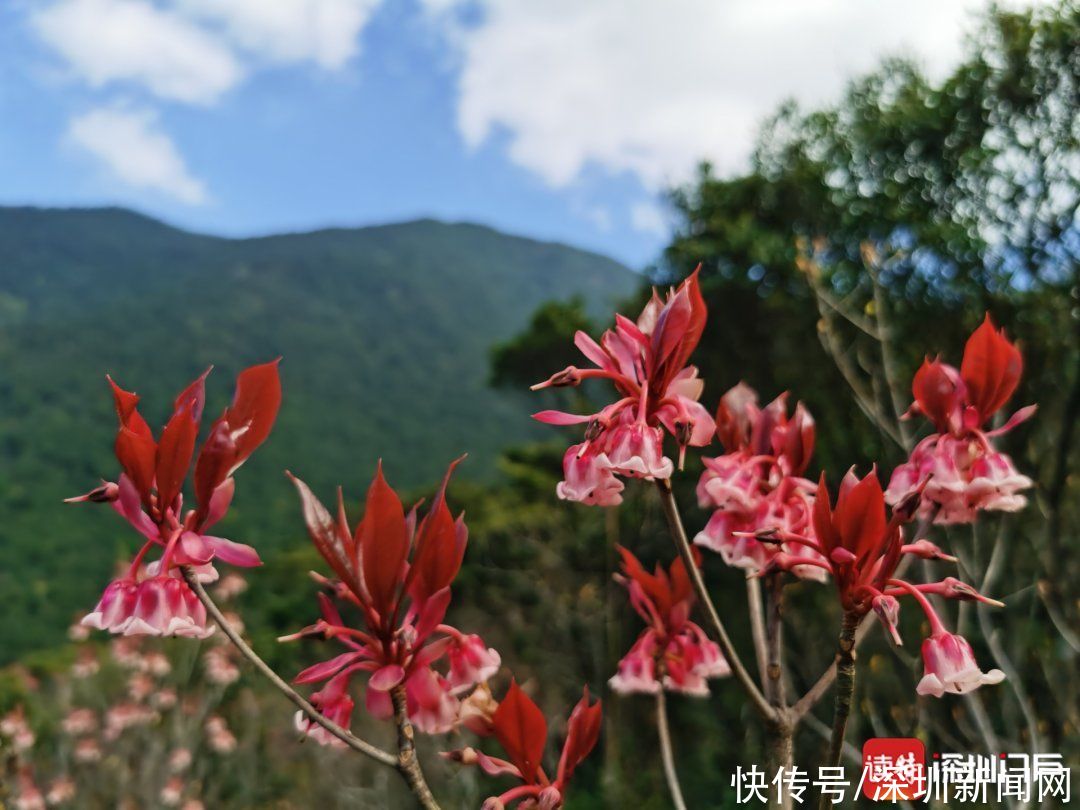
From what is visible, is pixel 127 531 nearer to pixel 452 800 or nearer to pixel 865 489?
pixel 452 800

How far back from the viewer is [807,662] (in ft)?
17.7

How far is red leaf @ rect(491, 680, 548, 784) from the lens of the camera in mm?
843

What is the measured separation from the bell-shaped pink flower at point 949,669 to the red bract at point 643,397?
31 cm

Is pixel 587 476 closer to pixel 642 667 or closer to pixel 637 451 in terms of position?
pixel 637 451

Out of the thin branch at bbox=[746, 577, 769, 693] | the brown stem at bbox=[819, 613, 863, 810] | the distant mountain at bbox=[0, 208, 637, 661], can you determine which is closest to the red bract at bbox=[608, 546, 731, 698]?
the thin branch at bbox=[746, 577, 769, 693]

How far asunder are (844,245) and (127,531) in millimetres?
21523

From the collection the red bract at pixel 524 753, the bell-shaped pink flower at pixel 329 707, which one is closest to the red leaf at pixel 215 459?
the bell-shaped pink flower at pixel 329 707

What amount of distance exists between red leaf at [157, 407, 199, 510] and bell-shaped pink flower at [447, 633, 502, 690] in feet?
1.12

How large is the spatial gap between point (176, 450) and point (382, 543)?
0.20 meters

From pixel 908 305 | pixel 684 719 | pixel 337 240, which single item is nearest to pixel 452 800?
pixel 684 719

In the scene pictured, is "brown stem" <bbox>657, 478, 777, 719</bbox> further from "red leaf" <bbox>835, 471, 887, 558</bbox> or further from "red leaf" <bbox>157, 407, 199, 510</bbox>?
"red leaf" <bbox>157, 407, 199, 510</bbox>

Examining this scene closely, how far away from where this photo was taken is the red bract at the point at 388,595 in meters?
0.73

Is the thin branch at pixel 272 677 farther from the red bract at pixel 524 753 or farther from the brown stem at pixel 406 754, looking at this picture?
the red bract at pixel 524 753

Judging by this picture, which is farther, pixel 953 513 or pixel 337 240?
A: pixel 337 240
